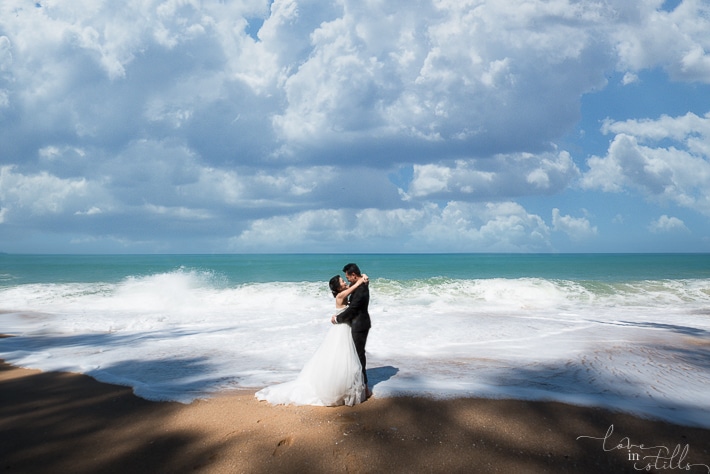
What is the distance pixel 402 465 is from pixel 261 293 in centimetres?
2039

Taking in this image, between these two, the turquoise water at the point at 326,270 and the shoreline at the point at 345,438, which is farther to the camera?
the turquoise water at the point at 326,270

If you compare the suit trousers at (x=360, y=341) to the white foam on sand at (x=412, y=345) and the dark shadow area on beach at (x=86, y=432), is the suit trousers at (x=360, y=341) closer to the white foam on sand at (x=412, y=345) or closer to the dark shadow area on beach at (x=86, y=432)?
the white foam on sand at (x=412, y=345)

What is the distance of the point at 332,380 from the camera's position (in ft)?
18.6

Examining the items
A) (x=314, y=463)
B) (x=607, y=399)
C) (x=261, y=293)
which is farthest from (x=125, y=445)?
(x=261, y=293)

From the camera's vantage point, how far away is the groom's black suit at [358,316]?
585cm

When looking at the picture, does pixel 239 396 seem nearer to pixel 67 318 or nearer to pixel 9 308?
pixel 67 318

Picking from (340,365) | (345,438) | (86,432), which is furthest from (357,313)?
(86,432)

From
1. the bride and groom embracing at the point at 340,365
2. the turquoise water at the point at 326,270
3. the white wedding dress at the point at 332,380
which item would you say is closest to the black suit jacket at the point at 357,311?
the bride and groom embracing at the point at 340,365

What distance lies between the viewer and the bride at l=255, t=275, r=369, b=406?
18.6ft

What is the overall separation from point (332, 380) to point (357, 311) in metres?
0.93

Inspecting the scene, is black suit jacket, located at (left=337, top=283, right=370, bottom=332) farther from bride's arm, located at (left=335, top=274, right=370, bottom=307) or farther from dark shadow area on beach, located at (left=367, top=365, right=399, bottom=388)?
dark shadow area on beach, located at (left=367, top=365, right=399, bottom=388)

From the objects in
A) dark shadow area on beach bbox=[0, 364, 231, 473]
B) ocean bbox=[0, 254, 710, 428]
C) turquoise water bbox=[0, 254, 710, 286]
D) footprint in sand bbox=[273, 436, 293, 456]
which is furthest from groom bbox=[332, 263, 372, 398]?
turquoise water bbox=[0, 254, 710, 286]

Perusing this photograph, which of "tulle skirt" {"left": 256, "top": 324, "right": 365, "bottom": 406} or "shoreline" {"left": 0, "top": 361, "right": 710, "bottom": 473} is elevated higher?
"tulle skirt" {"left": 256, "top": 324, "right": 365, "bottom": 406}

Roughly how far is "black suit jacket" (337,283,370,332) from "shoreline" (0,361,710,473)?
3.35 feet
